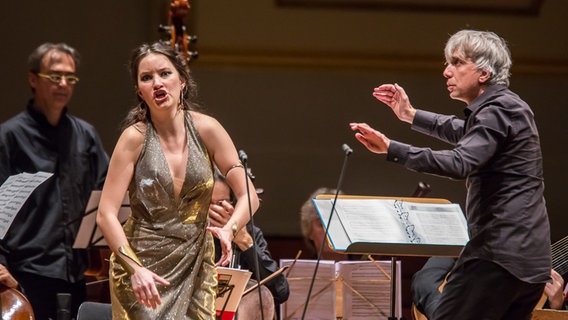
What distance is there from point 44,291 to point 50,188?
0.52 m

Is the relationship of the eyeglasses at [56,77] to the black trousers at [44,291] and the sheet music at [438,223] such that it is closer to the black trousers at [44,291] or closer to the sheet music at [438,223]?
the black trousers at [44,291]

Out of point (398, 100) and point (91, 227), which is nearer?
point (398, 100)

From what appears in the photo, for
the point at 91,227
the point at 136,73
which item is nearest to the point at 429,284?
the point at 91,227

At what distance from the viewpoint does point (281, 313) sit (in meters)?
4.71

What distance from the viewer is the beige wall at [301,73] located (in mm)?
6707

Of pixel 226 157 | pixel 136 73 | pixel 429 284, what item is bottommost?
pixel 429 284

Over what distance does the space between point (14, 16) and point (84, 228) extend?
2.44 m

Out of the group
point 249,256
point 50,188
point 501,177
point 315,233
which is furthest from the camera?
point 315,233

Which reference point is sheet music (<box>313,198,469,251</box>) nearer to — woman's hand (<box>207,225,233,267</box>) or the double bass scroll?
woman's hand (<box>207,225,233,267</box>)

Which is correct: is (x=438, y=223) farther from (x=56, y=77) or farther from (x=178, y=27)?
(x=56, y=77)

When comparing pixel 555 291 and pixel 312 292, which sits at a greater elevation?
pixel 555 291

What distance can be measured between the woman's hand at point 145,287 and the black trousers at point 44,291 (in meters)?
2.08

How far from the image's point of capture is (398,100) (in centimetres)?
387

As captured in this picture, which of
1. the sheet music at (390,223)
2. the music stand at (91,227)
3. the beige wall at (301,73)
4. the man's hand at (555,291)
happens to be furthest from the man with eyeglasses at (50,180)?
the man's hand at (555,291)
